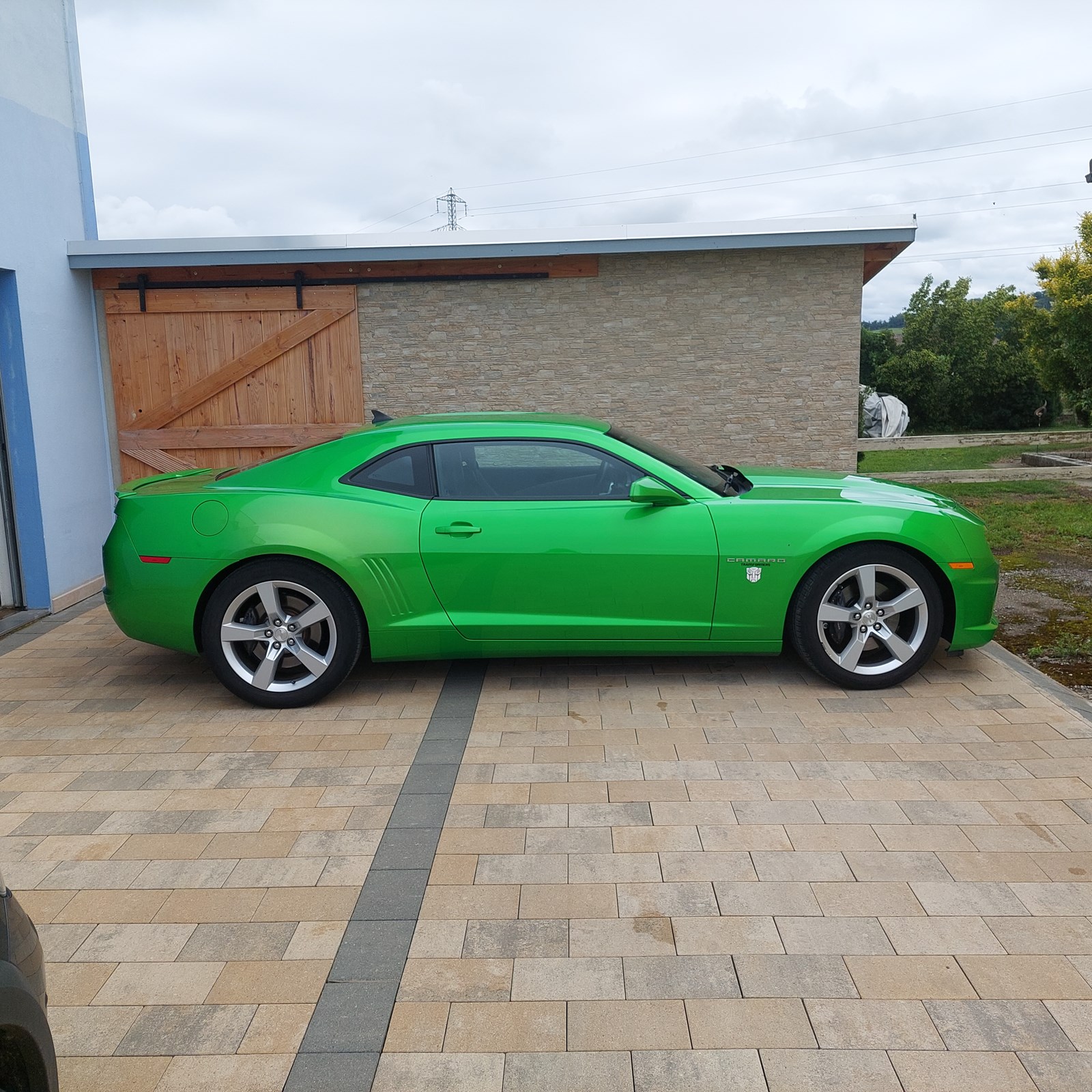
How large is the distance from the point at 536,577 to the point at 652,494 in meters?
0.73

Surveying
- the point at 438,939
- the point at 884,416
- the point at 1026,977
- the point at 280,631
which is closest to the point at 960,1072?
the point at 1026,977

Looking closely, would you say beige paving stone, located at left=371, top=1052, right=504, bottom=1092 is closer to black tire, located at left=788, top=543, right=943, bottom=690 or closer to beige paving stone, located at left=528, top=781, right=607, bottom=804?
beige paving stone, located at left=528, top=781, right=607, bottom=804

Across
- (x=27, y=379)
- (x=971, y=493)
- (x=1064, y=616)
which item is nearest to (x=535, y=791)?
(x=1064, y=616)

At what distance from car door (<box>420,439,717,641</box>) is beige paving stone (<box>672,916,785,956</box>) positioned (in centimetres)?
219

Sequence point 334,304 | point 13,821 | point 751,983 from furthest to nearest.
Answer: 1. point 334,304
2. point 13,821
3. point 751,983

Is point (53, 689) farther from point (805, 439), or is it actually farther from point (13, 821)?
point (805, 439)

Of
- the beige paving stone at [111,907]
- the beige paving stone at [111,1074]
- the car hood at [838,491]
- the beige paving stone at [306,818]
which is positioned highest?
→ the car hood at [838,491]

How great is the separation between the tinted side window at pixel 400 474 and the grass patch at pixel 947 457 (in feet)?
40.6

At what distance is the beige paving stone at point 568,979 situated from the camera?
2752 mm

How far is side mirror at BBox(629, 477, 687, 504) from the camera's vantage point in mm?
5113

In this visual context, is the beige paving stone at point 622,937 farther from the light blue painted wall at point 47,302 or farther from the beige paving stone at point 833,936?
the light blue painted wall at point 47,302

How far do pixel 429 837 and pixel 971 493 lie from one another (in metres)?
11.1

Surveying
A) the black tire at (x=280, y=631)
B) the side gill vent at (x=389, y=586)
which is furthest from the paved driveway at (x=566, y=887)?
the side gill vent at (x=389, y=586)

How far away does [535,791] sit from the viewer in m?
4.08
